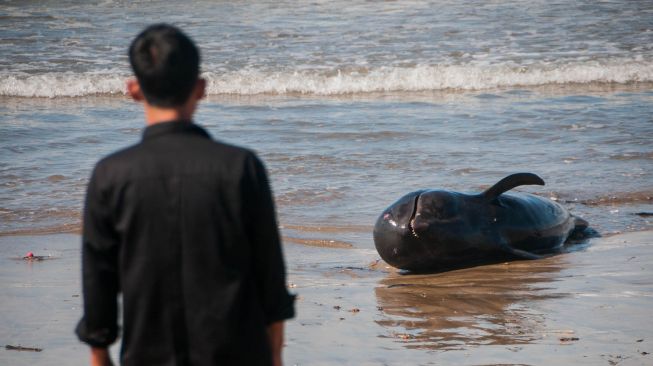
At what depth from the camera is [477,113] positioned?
13.7 meters

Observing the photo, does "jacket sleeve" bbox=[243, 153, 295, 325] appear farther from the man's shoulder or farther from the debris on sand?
the debris on sand

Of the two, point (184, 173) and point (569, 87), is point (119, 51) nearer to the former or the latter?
point (569, 87)

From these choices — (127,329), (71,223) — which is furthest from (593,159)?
(127,329)

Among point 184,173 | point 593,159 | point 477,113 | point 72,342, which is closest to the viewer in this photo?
point 184,173

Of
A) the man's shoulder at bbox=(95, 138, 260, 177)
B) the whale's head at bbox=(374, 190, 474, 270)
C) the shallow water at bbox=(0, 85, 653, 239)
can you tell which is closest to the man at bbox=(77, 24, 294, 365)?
the man's shoulder at bbox=(95, 138, 260, 177)

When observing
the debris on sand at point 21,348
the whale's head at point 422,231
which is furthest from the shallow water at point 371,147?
the debris on sand at point 21,348

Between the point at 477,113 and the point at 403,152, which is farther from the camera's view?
the point at 477,113

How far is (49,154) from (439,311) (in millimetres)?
6665

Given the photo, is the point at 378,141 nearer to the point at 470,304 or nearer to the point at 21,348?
the point at 470,304

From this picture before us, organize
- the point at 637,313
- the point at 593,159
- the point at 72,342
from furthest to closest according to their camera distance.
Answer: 1. the point at 593,159
2. the point at 637,313
3. the point at 72,342

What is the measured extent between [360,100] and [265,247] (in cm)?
1285

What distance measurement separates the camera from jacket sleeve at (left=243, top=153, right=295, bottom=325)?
255 centimetres

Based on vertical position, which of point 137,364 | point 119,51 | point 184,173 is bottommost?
point 119,51

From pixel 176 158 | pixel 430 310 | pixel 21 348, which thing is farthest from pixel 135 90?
pixel 430 310
